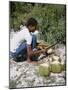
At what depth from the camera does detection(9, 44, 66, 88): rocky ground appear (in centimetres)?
209

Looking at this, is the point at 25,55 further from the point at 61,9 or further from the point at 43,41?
the point at 61,9

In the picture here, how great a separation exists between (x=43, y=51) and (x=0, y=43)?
0.43 metres

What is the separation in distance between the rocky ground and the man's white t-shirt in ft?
0.45

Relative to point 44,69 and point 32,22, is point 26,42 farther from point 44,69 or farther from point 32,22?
point 44,69

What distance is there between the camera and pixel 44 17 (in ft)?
7.17

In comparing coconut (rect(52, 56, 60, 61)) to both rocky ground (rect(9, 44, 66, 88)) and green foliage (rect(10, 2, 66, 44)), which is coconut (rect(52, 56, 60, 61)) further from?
green foliage (rect(10, 2, 66, 44))

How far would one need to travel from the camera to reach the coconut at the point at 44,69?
2160mm

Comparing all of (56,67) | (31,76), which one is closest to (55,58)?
(56,67)

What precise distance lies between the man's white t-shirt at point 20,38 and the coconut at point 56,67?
327mm

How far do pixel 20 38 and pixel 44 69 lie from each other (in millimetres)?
386

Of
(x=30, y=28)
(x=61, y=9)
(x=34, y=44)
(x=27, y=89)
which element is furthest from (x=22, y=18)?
(x=27, y=89)

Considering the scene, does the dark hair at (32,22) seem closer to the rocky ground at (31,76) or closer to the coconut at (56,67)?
the rocky ground at (31,76)

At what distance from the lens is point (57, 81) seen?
220 cm

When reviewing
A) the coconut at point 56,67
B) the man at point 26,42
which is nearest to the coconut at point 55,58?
the coconut at point 56,67
